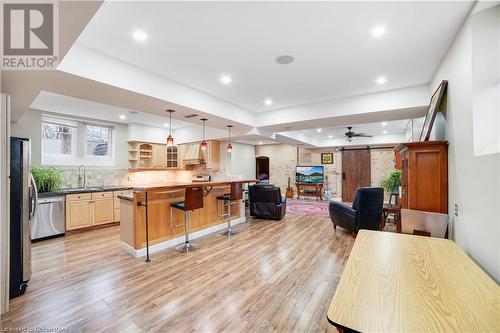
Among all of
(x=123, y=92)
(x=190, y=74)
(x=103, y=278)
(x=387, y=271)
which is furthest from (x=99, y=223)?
(x=387, y=271)

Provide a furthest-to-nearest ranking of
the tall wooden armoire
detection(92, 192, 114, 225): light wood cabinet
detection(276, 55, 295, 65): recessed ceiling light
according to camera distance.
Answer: detection(92, 192, 114, 225): light wood cabinet, detection(276, 55, 295, 65): recessed ceiling light, the tall wooden armoire

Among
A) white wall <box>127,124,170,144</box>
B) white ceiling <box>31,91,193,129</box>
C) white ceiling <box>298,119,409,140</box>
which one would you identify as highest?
white ceiling <box>31,91,193,129</box>

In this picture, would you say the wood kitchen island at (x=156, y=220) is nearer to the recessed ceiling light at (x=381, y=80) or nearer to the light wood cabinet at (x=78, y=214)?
the light wood cabinet at (x=78, y=214)

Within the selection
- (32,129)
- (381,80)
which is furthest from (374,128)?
(32,129)

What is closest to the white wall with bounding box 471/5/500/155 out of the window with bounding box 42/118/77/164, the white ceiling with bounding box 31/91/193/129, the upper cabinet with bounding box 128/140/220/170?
the white ceiling with bounding box 31/91/193/129

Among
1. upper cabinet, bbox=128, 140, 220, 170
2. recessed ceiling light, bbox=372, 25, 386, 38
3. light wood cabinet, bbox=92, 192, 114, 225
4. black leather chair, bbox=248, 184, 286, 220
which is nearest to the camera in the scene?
recessed ceiling light, bbox=372, 25, 386, 38

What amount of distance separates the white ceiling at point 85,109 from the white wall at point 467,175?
14.2 ft

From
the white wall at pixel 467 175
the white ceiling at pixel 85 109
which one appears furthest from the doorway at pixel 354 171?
the white ceiling at pixel 85 109

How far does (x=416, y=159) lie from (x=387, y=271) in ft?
6.74

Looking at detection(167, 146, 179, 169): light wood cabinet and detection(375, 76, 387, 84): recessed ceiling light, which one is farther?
detection(167, 146, 179, 169): light wood cabinet

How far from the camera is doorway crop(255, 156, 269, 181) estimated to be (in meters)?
10.8

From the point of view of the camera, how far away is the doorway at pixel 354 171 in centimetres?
930

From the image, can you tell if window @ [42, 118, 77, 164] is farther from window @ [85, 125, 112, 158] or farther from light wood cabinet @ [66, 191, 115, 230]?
light wood cabinet @ [66, 191, 115, 230]

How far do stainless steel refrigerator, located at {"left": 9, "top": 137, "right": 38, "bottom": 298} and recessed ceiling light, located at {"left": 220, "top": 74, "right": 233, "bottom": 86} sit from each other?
2545 millimetres
